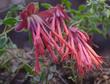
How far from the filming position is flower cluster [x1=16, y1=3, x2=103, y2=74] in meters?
1.03

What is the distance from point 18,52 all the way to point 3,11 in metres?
0.44

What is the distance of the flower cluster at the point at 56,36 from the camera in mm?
1025

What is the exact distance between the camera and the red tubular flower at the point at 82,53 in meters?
1.05

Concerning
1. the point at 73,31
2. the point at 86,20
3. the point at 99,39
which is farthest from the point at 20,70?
the point at 99,39

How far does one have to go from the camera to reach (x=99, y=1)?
5.01ft

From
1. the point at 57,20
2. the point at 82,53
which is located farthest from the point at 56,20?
the point at 82,53

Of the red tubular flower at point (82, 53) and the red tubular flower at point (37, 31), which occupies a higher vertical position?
the red tubular flower at point (37, 31)

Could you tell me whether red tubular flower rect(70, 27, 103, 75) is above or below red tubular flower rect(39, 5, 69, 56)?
below

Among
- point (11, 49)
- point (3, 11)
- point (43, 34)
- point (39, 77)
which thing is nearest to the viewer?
point (43, 34)

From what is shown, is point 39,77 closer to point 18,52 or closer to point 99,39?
point 18,52

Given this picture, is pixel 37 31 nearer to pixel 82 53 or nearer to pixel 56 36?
pixel 56 36

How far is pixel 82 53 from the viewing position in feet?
3.51

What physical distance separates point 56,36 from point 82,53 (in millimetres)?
106

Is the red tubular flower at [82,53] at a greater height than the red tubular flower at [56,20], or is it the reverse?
the red tubular flower at [56,20]
